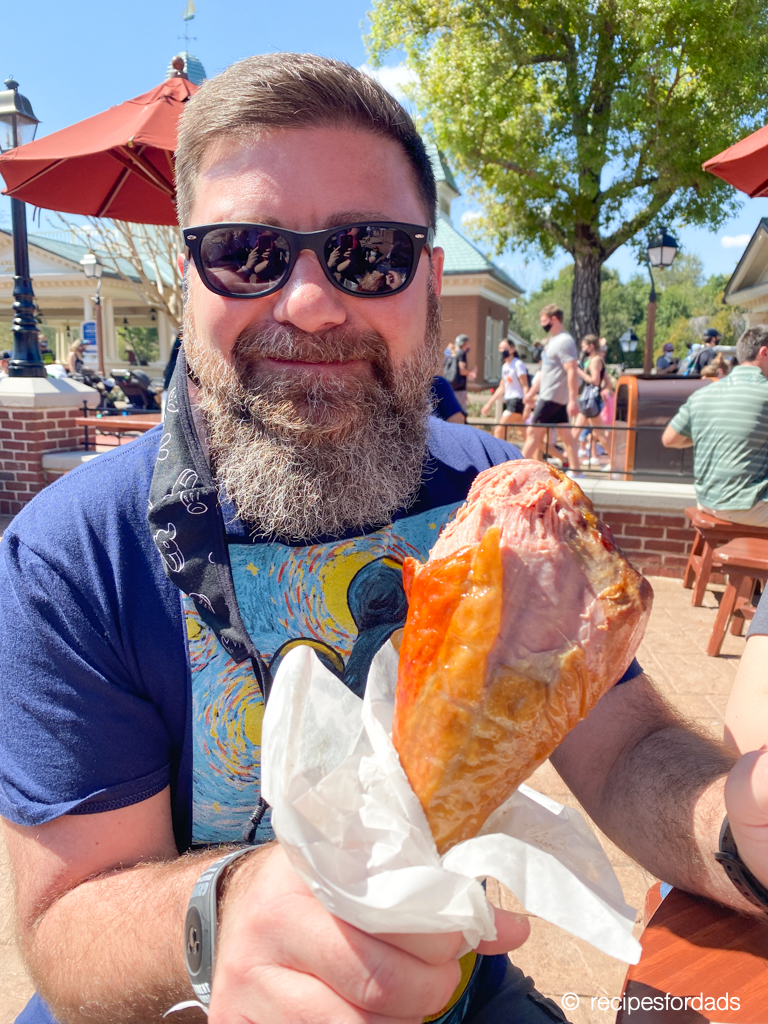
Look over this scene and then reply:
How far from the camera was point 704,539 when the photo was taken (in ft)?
19.4

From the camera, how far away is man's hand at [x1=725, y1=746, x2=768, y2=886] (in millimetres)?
1066

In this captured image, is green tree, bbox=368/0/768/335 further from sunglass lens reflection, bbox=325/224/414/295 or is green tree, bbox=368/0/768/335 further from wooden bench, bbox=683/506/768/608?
sunglass lens reflection, bbox=325/224/414/295

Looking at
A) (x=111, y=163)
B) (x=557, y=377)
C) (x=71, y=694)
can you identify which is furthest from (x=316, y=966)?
(x=557, y=377)

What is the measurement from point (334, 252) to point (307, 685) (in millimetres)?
875

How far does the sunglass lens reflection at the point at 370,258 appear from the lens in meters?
1.37

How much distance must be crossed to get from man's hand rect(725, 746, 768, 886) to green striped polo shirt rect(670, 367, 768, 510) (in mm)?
4959

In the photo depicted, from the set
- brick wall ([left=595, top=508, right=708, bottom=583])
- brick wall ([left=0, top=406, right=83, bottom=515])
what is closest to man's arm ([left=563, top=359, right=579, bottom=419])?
brick wall ([left=595, top=508, right=708, bottom=583])

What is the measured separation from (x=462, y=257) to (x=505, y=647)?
2916 centimetres

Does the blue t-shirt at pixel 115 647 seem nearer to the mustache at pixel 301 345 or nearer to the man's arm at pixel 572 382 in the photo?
the mustache at pixel 301 345

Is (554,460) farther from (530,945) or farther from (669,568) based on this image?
(530,945)

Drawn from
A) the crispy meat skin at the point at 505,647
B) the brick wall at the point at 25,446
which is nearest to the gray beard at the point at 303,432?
the crispy meat skin at the point at 505,647

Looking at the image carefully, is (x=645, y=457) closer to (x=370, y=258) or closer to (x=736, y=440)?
(x=736, y=440)

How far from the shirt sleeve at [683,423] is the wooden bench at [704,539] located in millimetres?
702

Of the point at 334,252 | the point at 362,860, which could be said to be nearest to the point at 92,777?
the point at 362,860
